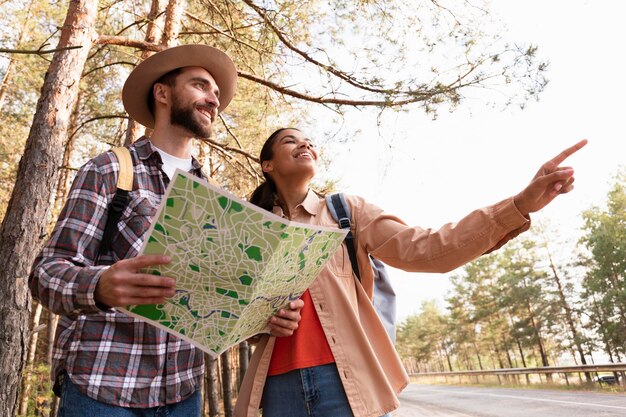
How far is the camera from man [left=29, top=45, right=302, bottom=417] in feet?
4.06

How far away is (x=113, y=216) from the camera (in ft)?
5.18

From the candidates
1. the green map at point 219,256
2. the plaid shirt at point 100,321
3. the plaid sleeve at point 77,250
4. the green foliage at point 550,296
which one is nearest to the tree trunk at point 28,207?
the plaid shirt at point 100,321

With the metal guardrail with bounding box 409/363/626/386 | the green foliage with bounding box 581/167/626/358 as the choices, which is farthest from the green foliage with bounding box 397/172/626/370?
the metal guardrail with bounding box 409/363/626/386

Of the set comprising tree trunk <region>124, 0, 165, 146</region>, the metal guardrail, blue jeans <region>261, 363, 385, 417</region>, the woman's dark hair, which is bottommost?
the metal guardrail

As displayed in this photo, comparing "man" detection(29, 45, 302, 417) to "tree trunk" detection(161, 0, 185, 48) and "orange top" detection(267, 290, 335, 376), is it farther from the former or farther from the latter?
"tree trunk" detection(161, 0, 185, 48)

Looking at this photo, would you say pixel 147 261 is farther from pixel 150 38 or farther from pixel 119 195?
pixel 150 38

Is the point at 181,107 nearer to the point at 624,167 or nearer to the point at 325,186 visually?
the point at 325,186

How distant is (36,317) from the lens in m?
11.8

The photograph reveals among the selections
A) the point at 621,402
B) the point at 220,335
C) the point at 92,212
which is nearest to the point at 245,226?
the point at 220,335

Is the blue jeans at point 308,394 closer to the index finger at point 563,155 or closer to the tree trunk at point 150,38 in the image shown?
the index finger at point 563,155

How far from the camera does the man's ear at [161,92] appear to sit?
215 centimetres

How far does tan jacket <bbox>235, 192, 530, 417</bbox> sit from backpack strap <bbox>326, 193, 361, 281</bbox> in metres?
0.02

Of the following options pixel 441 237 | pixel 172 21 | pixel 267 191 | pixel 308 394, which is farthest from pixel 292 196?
pixel 172 21

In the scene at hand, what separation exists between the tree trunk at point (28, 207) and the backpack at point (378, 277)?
2638 mm
